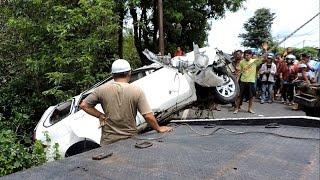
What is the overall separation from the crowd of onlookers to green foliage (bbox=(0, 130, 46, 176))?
6.20 m

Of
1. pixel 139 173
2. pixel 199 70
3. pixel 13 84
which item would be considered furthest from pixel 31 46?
pixel 139 173

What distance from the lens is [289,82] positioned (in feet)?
46.5

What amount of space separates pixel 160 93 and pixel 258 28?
37.0 meters

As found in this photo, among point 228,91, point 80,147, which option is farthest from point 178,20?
point 80,147

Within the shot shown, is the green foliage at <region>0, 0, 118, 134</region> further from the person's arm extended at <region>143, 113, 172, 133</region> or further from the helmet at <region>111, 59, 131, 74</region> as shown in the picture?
the person's arm extended at <region>143, 113, 172, 133</region>

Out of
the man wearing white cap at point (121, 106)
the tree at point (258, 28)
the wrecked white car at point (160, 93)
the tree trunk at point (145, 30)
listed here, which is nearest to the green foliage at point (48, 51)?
the wrecked white car at point (160, 93)

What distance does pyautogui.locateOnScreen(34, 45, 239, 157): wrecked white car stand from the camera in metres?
7.63

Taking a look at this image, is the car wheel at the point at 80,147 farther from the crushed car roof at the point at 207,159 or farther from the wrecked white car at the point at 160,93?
the crushed car roof at the point at 207,159

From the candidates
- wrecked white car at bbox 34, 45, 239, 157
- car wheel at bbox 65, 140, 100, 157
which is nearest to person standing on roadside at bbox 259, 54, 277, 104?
wrecked white car at bbox 34, 45, 239, 157

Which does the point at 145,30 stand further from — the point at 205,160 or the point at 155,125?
the point at 205,160

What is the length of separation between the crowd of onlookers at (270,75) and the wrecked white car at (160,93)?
896 millimetres

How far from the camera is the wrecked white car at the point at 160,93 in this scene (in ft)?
25.0

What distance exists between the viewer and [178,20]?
62.6 feet

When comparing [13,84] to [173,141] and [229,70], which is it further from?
[173,141]
